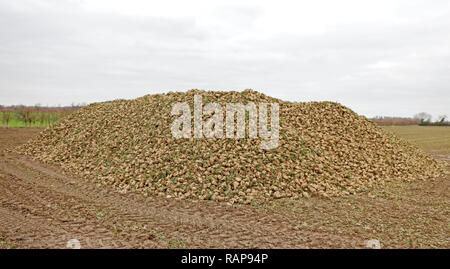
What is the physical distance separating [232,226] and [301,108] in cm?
798

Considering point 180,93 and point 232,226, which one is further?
point 180,93

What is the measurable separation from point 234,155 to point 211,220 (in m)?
2.93

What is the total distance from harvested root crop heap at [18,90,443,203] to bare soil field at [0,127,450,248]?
0.62 m

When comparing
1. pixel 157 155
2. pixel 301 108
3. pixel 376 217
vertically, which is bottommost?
pixel 376 217

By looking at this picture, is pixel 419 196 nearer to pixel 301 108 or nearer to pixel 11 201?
pixel 301 108

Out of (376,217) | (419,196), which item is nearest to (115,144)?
(376,217)

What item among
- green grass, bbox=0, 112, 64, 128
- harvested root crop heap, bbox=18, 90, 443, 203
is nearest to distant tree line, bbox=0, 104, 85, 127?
green grass, bbox=0, 112, 64, 128

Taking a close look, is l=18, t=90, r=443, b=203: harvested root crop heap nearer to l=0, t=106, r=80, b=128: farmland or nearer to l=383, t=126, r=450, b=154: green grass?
l=383, t=126, r=450, b=154: green grass

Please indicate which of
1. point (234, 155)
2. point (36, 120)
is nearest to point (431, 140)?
point (234, 155)

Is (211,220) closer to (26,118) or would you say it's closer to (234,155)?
(234,155)

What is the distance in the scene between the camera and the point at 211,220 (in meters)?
6.26

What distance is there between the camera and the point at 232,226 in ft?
19.5

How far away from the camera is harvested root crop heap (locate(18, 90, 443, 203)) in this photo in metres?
8.12

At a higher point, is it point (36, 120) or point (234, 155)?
point (36, 120)
